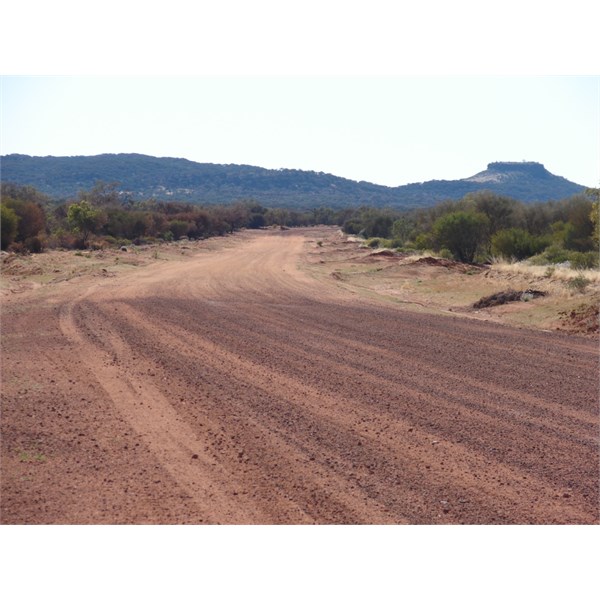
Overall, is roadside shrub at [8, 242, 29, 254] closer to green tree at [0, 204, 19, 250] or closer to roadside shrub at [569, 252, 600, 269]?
green tree at [0, 204, 19, 250]

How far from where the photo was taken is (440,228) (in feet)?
126

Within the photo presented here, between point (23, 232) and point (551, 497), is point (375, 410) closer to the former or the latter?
point (551, 497)

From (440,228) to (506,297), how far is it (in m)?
18.2

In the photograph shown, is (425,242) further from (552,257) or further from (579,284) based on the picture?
(579,284)

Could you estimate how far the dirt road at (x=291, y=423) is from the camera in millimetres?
5316

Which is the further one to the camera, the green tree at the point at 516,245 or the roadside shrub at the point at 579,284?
the green tree at the point at 516,245

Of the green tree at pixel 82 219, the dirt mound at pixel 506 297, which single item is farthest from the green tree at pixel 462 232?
the green tree at pixel 82 219

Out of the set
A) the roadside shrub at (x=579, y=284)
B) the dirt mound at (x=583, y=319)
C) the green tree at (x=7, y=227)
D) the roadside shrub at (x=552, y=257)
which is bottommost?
the dirt mound at (x=583, y=319)


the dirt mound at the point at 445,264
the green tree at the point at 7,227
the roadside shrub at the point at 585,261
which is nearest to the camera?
the roadside shrub at the point at 585,261

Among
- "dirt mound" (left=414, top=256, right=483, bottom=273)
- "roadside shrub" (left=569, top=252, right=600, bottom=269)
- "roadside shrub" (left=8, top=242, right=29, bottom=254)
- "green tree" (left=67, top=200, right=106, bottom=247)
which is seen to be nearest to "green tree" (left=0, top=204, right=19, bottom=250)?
"roadside shrub" (left=8, top=242, right=29, bottom=254)

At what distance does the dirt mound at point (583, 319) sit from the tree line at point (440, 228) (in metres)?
8.17

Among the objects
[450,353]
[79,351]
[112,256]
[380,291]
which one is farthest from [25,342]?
[112,256]

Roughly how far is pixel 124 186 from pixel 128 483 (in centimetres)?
18913

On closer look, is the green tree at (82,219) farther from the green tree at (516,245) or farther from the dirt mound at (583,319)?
the dirt mound at (583,319)
